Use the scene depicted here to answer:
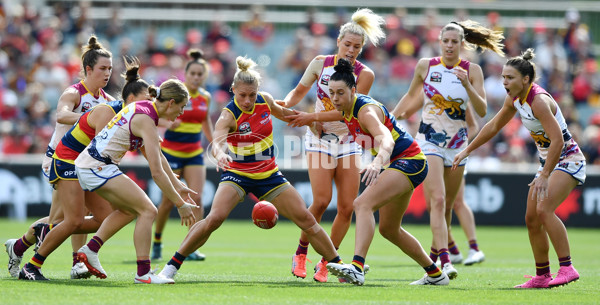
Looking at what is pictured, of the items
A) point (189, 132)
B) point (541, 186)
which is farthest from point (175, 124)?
point (541, 186)

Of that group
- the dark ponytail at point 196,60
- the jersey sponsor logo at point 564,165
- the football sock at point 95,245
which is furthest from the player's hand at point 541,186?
the dark ponytail at point 196,60

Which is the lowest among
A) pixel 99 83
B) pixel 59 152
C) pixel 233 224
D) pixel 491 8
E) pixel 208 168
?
pixel 233 224

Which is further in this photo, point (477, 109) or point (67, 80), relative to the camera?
point (67, 80)

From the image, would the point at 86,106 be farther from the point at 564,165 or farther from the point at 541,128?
the point at 564,165

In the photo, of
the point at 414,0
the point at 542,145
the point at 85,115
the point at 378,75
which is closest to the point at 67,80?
the point at 378,75

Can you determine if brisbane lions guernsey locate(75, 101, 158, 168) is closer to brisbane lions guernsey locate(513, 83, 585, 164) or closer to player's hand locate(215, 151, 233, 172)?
player's hand locate(215, 151, 233, 172)

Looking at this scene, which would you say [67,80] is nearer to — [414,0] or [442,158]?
[414,0]

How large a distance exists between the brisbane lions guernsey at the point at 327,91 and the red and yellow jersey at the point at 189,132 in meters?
3.14

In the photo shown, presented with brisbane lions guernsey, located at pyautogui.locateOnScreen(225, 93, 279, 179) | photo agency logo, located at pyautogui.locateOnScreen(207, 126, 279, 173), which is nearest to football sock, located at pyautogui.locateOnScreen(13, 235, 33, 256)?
photo agency logo, located at pyautogui.locateOnScreen(207, 126, 279, 173)

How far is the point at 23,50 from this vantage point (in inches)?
896

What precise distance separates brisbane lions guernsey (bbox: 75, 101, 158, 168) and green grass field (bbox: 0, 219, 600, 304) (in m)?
1.19

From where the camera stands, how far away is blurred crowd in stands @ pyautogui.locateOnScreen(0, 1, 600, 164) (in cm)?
2103

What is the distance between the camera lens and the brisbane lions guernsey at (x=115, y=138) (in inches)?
303

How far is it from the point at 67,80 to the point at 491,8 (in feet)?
41.6
